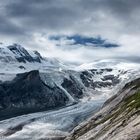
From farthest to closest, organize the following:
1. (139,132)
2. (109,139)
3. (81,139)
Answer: (81,139) → (109,139) → (139,132)

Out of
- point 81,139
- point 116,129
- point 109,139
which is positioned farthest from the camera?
point 81,139

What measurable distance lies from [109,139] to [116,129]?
717 cm

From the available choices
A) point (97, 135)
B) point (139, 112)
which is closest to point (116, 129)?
point (139, 112)

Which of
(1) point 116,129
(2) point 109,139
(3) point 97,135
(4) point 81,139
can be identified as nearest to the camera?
(2) point 109,139

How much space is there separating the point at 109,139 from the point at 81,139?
133 ft

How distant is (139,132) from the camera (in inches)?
3201

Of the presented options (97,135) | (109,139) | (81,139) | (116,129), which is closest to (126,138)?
(109,139)

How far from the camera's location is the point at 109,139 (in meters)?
96.2

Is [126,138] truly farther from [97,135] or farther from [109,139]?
[97,135]

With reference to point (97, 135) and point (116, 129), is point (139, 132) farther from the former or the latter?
point (97, 135)

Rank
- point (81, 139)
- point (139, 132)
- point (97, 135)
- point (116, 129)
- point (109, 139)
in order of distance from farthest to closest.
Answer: point (81, 139)
point (97, 135)
point (116, 129)
point (109, 139)
point (139, 132)

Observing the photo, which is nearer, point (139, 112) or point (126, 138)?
point (126, 138)

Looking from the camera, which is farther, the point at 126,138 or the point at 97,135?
the point at 97,135

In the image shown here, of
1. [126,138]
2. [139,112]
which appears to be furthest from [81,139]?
[126,138]
